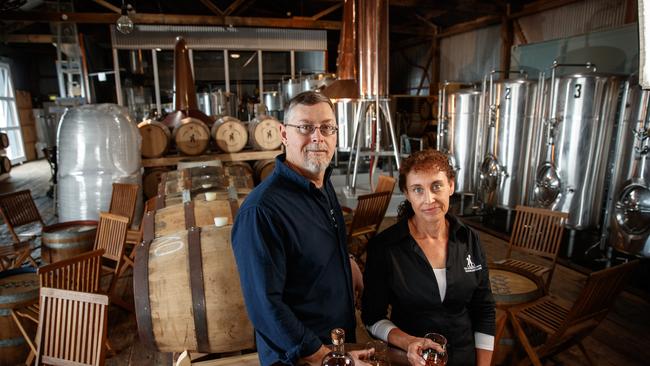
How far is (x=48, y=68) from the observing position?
17000 mm

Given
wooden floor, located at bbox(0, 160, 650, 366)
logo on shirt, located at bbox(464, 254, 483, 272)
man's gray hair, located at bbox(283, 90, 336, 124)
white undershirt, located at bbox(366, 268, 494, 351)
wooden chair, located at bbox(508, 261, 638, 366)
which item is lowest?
wooden floor, located at bbox(0, 160, 650, 366)

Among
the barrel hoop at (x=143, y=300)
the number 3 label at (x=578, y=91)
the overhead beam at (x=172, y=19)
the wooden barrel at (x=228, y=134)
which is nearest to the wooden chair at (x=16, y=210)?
the wooden barrel at (x=228, y=134)

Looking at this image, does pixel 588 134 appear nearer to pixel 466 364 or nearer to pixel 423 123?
pixel 466 364

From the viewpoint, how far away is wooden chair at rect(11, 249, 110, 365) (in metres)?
2.33

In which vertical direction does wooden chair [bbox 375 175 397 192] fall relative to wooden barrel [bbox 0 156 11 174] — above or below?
above

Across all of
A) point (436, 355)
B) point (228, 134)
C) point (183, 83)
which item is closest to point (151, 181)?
point (228, 134)

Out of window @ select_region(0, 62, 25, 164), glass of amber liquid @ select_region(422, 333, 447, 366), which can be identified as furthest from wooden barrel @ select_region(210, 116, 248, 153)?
window @ select_region(0, 62, 25, 164)

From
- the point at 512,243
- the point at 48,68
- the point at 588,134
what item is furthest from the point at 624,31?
the point at 48,68

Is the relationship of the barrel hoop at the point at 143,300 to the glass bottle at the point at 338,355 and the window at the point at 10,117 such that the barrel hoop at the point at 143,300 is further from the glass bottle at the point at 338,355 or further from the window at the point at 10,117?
the window at the point at 10,117

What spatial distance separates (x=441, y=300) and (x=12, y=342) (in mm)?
3125

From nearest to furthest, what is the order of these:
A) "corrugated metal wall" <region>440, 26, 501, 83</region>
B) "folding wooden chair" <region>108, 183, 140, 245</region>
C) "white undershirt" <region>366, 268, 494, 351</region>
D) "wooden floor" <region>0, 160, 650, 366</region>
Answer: "white undershirt" <region>366, 268, 494, 351</region>
"wooden floor" <region>0, 160, 650, 366</region>
"folding wooden chair" <region>108, 183, 140, 245</region>
"corrugated metal wall" <region>440, 26, 501, 83</region>

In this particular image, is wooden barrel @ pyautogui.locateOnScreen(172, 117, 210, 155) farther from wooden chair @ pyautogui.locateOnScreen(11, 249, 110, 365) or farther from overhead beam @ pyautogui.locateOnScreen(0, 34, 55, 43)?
overhead beam @ pyautogui.locateOnScreen(0, 34, 55, 43)

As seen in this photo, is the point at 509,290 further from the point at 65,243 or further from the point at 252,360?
the point at 65,243

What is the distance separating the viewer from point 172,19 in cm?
1002
